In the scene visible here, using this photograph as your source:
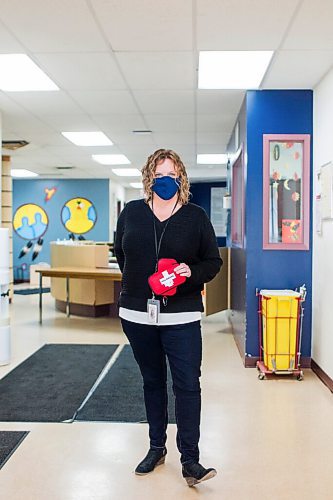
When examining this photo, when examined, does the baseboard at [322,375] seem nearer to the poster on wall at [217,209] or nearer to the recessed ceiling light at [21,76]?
the recessed ceiling light at [21,76]

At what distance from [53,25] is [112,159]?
247 inches

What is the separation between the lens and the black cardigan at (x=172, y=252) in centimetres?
242

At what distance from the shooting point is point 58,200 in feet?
43.8

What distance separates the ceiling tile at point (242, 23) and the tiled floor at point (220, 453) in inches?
100

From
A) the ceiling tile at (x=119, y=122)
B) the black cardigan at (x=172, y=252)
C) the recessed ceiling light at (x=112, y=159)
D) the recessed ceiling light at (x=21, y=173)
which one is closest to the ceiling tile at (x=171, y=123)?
the ceiling tile at (x=119, y=122)

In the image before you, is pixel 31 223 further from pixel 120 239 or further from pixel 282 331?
pixel 120 239

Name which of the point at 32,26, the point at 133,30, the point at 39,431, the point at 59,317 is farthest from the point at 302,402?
the point at 59,317

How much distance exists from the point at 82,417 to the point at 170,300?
154cm

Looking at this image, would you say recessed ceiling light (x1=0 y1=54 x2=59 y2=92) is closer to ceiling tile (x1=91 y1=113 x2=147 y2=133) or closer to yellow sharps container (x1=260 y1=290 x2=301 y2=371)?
ceiling tile (x1=91 y1=113 x2=147 y2=133)

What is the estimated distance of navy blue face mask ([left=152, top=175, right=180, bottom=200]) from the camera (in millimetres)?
2461

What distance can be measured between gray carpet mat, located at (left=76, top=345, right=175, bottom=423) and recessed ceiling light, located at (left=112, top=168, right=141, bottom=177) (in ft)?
22.4

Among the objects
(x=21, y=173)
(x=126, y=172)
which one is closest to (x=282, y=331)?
(x=126, y=172)

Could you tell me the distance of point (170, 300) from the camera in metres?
2.40

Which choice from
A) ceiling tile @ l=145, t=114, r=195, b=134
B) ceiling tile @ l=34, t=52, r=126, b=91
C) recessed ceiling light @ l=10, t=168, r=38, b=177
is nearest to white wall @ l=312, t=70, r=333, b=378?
ceiling tile @ l=34, t=52, r=126, b=91
